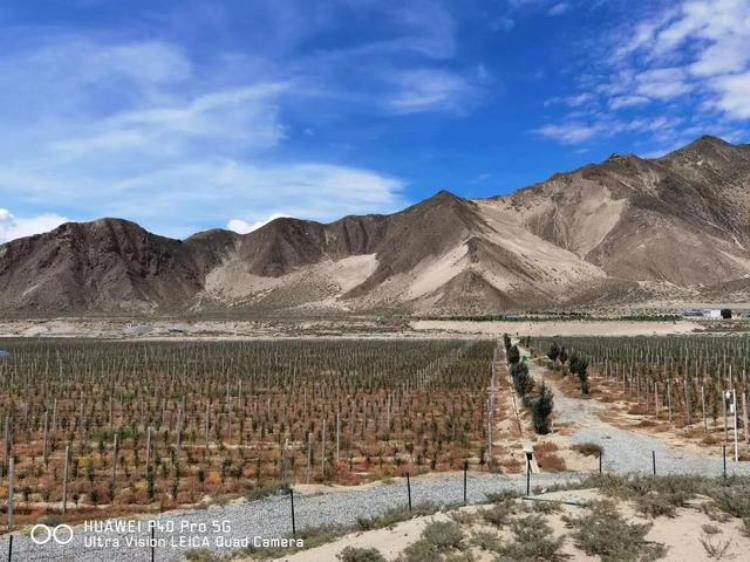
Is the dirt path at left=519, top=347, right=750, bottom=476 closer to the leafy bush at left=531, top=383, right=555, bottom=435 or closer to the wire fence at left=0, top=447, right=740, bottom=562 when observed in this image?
the leafy bush at left=531, top=383, right=555, bottom=435

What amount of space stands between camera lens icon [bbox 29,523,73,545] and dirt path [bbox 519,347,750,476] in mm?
11303

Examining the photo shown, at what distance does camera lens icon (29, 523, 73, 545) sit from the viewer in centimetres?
1088

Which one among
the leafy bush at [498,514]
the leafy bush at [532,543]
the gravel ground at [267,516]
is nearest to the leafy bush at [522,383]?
the gravel ground at [267,516]

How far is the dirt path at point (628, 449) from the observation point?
15485 millimetres

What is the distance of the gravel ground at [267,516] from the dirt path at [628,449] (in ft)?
8.41

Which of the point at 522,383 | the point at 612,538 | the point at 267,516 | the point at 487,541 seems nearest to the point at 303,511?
the point at 267,516

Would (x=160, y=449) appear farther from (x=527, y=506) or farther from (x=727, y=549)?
(x=727, y=549)

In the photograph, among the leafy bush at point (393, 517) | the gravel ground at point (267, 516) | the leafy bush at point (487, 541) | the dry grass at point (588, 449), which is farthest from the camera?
the dry grass at point (588, 449)

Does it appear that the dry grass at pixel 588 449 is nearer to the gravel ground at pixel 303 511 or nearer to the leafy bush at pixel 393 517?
the gravel ground at pixel 303 511

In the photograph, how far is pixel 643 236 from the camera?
137 meters

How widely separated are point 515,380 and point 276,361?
18357 mm

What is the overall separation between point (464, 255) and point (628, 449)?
112695 millimetres

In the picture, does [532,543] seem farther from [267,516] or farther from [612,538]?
[267,516]

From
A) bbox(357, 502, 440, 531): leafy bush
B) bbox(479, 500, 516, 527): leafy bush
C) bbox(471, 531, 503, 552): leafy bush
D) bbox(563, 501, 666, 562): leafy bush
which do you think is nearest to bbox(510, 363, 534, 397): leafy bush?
bbox(357, 502, 440, 531): leafy bush
